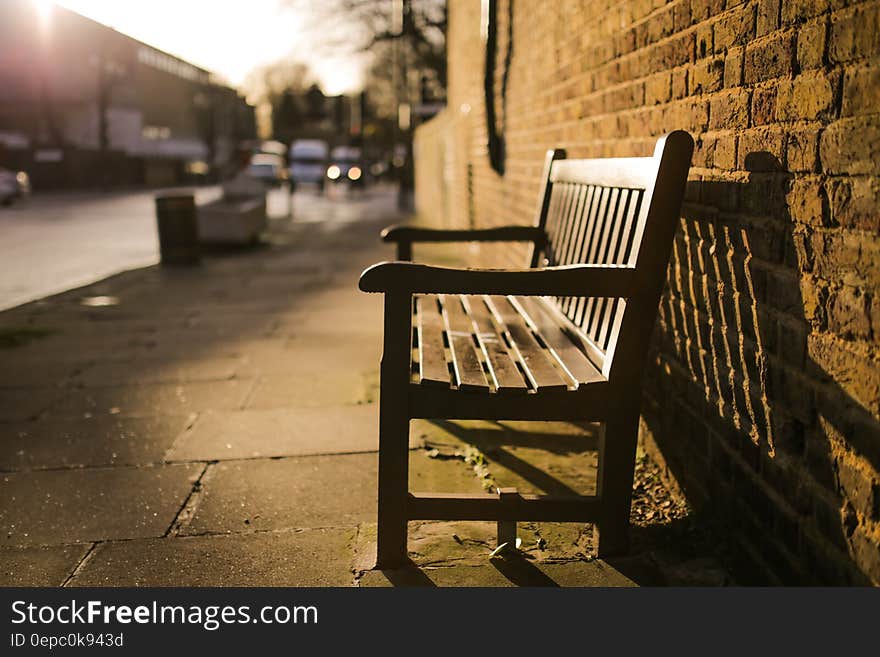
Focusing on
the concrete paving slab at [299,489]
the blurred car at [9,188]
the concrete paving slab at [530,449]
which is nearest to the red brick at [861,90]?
the concrete paving slab at [530,449]

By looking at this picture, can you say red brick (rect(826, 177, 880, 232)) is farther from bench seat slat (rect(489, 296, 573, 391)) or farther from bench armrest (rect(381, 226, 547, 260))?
bench armrest (rect(381, 226, 547, 260))

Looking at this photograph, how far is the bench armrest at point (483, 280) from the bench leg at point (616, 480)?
0.41 m

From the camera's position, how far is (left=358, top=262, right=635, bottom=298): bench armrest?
234 cm

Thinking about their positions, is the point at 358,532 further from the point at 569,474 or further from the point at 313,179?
the point at 313,179

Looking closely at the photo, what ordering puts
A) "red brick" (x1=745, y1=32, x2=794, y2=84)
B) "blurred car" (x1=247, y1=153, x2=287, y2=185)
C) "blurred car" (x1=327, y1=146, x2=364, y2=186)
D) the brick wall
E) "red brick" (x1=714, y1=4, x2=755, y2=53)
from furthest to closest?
"blurred car" (x1=327, y1=146, x2=364, y2=186)
"blurred car" (x1=247, y1=153, x2=287, y2=185)
"red brick" (x1=714, y1=4, x2=755, y2=53)
"red brick" (x1=745, y1=32, x2=794, y2=84)
the brick wall

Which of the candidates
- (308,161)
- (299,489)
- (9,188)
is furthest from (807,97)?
(308,161)

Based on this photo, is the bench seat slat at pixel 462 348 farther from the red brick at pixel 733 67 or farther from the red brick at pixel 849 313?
the red brick at pixel 733 67

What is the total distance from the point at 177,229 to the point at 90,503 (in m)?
8.10

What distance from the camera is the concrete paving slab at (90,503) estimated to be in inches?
112

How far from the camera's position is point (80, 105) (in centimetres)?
5497

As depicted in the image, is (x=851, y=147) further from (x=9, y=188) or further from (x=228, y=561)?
(x=9, y=188)

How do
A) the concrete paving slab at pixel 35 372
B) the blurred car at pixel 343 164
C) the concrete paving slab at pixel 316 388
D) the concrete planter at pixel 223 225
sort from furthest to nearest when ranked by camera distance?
1. the blurred car at pixel 343 164
2. the concrete planter at pixel 223 225
3. the concrete paving slab at pixel 35 372
4. the concrete paving slab at pixel 316 388

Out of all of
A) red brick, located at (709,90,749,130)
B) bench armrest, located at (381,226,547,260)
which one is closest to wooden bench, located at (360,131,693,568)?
red brick, located at (709,90,749,130)

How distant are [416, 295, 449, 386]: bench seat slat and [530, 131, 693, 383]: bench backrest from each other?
479mm
